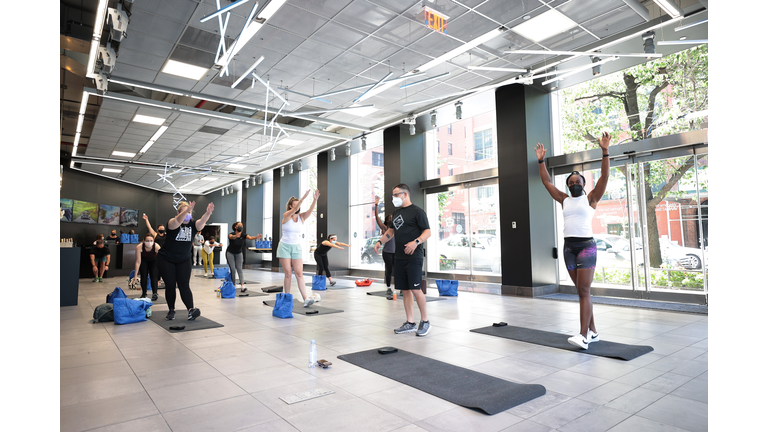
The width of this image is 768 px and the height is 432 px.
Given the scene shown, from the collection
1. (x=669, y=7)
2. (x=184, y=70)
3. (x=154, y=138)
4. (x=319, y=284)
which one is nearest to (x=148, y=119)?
(x=154, y=138)

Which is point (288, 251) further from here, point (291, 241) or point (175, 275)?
point (175, 275)

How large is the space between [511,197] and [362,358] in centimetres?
608

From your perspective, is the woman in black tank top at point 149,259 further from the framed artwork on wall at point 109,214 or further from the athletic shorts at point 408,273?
the framed artwork on wall at point 109,214

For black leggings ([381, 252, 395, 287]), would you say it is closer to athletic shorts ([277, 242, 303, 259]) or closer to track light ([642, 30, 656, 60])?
athletic shorts ([277, 242, 303, 259])

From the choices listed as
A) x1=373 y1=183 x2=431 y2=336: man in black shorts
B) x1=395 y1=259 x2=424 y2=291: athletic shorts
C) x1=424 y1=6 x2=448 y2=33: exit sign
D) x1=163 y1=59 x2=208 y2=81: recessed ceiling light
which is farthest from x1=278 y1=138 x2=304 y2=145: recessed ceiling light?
x1=395 y1=259 x2=424 y2=291: athletic shorts

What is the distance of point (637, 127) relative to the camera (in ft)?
25.3

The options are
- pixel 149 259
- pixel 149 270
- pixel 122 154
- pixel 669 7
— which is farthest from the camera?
pixel 122 154

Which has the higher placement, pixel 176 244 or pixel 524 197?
pixel 524 197

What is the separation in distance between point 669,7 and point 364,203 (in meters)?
10.2

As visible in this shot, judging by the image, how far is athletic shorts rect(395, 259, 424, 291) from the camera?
14.4ft

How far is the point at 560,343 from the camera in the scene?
156 inches

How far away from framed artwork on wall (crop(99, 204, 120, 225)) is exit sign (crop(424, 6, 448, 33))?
54.5ft

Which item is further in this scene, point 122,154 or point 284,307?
point 122,154
